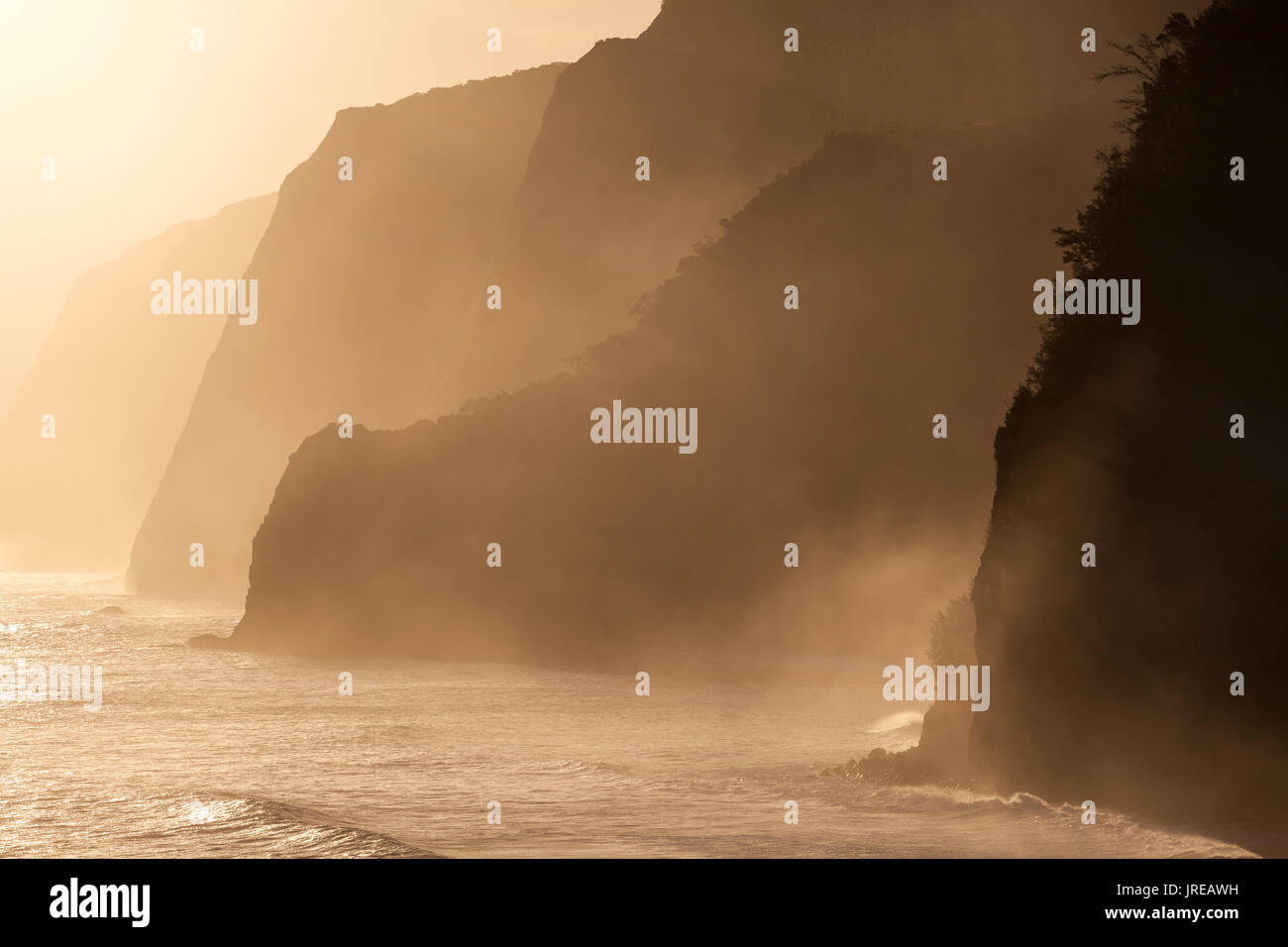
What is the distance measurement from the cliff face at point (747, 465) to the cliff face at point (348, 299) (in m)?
62.1

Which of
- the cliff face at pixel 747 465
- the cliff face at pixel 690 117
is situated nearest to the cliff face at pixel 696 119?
the cliff face at pixel 690 117

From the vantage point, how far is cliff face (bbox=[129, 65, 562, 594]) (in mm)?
140500

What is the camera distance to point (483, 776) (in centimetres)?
3409

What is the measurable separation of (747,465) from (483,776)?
35.4 m

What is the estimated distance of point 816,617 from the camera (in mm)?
65062

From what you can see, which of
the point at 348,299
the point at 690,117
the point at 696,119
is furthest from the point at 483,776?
the point at 348,299

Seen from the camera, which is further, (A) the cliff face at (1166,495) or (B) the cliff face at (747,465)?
(B) the cliff face at (747,465)

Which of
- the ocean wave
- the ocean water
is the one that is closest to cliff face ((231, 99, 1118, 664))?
the ocean water

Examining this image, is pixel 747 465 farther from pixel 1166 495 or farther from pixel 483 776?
pixel 1166 495

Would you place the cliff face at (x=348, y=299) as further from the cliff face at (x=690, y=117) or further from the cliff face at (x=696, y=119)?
the cliff face at (x=696, y=119)

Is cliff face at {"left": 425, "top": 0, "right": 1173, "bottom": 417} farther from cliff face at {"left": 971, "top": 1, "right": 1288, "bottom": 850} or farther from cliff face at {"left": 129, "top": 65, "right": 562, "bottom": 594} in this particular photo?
cliff face at {"left": 971, "top": 1, "right": 1288, "bottom": 850}

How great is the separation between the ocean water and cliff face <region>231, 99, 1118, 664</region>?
6.59 meters

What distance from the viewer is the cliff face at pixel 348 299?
140 metres
